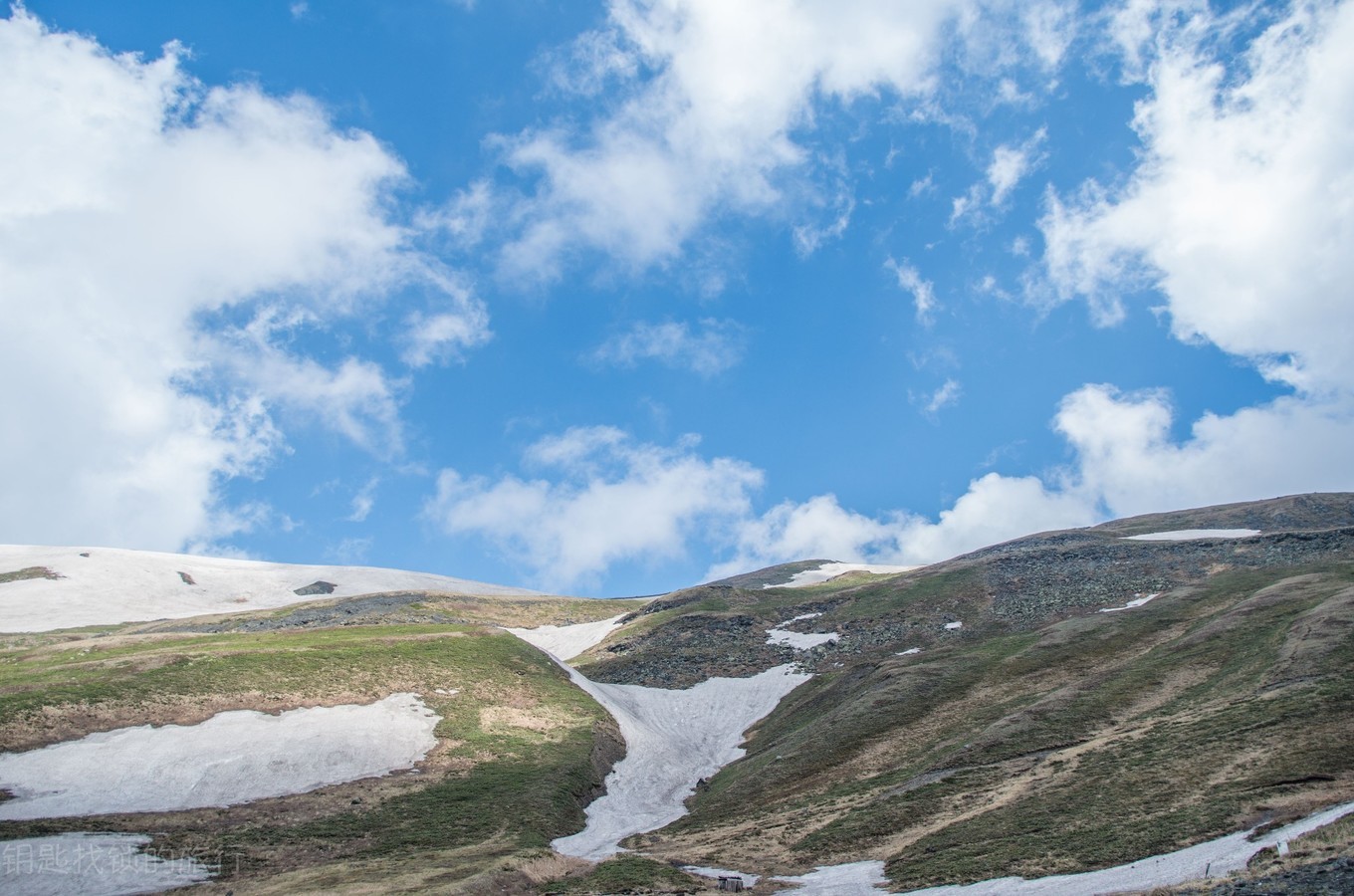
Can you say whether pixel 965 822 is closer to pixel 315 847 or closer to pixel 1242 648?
pixel 1242 648

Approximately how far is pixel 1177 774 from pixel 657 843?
23.1 meters

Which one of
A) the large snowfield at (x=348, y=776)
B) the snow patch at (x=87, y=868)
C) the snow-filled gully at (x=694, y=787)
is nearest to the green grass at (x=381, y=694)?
the snow patch at (x=87, y=868)

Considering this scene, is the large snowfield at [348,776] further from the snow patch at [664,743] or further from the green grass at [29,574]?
the green grass at [29,574]

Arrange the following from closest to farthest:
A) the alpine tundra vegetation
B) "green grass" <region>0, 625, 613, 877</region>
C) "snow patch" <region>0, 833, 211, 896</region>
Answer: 1. the alpine tundra vegetation
2. "snow patch" <region>0, 833, 211, 896</region>
3. "green grass" <region>0, 625, 613, 877</region>

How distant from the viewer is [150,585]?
490ft

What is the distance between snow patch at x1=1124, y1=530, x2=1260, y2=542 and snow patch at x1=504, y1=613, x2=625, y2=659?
243 ft

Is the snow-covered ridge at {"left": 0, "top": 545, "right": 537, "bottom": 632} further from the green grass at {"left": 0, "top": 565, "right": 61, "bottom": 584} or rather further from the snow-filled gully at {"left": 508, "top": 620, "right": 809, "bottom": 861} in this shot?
the snow-filled gully at {"left": 508, "top": 620, "right": 809, "bottom": 861}

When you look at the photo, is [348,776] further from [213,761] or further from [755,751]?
[755,751]

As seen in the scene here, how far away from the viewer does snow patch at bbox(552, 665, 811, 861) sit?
137ft

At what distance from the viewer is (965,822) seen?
1134 inches

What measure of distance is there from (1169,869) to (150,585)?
178315 mm

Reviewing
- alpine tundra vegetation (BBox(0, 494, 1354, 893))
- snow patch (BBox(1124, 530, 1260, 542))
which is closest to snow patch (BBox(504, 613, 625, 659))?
alpine tundra vegetation (BBox(0, 494, 1354, 893))

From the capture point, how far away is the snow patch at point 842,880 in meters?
25.0

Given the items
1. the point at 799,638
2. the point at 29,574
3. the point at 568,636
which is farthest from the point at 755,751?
the point at 29,574
